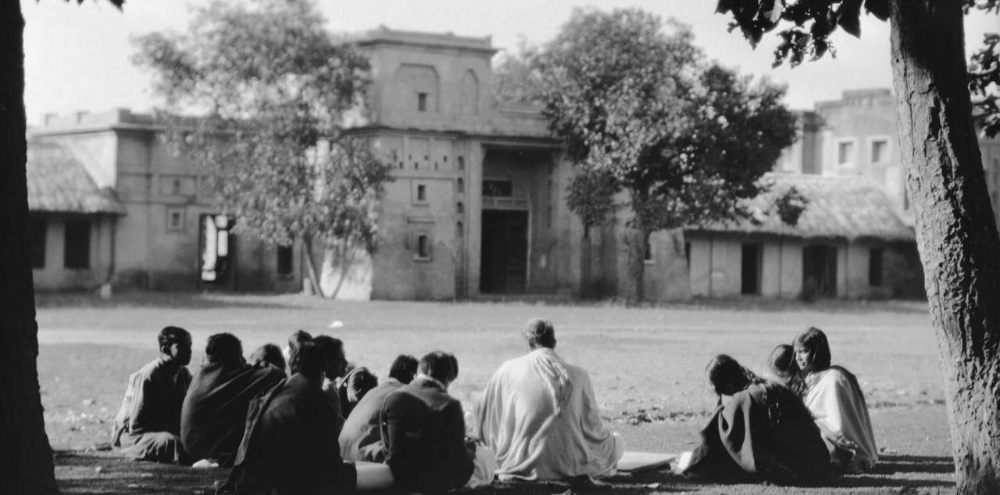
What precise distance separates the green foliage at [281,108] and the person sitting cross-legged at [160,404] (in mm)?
27714

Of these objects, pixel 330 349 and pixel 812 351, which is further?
pixel 812 351

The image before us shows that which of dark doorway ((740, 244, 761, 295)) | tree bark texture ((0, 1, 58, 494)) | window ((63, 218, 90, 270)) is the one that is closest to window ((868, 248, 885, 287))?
dark doorway ((740, 244, 761, 295))

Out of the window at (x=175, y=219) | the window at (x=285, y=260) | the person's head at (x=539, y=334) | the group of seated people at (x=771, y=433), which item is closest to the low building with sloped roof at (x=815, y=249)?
the window at (x=285, y=260)

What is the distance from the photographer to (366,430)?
360 inches

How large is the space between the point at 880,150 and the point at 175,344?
50.0 meters

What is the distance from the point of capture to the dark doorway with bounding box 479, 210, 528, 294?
142ft

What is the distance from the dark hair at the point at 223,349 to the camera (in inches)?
388

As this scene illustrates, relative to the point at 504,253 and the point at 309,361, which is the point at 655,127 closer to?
the point at 504,253

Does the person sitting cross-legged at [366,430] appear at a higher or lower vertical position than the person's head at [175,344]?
lower

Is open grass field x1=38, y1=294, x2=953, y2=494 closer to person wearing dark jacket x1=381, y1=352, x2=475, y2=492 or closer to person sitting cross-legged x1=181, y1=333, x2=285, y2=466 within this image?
person sitting cross-legged x1=181, y1=333, x2=285, y2=466

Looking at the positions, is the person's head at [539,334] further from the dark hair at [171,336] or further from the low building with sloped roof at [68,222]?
the low building with sloped roof at [68,222]

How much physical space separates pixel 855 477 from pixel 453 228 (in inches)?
1231

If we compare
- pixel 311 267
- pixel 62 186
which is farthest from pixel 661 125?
pixel 62 186

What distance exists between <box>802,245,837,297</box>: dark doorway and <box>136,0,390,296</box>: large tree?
57.1 feet
